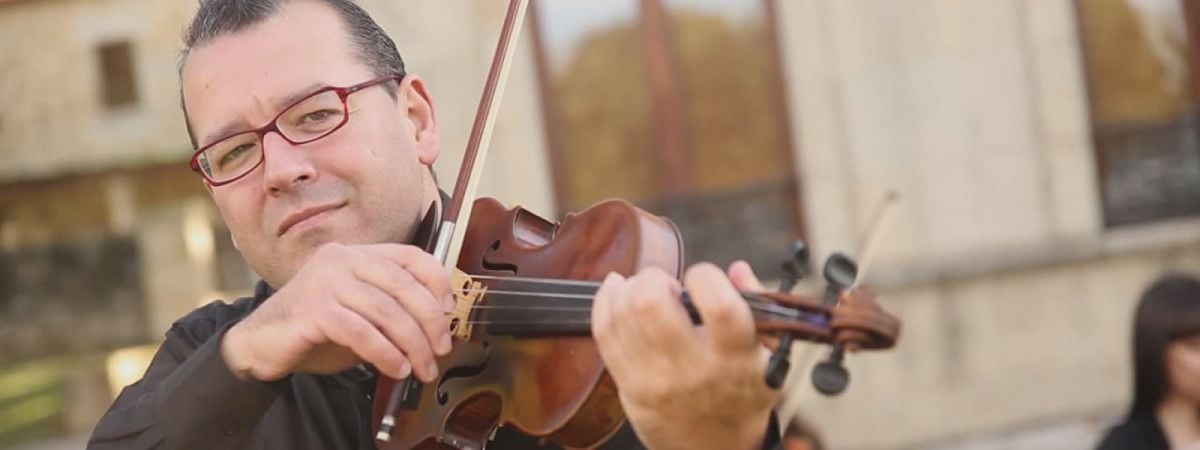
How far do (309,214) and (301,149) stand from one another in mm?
86

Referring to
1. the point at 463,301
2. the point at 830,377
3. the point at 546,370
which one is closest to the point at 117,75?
the point at 463,301

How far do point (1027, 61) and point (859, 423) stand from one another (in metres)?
1.99

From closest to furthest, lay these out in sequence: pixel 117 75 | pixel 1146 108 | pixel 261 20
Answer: pixel 261 20, pixel 1146 108, pixel 117 75

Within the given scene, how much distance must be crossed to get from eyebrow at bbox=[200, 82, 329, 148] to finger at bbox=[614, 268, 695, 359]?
2.19ft

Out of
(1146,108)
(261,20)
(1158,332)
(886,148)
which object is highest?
(261,20)

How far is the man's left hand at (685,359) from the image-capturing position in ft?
5.10

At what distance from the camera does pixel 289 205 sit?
6.77ft

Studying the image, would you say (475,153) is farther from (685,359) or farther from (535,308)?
(685,359)

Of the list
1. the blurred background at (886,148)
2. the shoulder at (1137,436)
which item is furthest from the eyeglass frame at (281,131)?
the blurred background at (886,148)

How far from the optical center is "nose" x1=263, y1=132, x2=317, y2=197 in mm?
2059

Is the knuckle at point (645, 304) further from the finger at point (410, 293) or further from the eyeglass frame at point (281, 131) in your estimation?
the eyeglass frame at point (281, 131)

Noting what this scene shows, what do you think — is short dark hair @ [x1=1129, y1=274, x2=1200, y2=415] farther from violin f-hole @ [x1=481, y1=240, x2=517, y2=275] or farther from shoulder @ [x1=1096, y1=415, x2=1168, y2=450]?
violin f-hole @ [x1=481, y1=240, x2=517, y2=275]

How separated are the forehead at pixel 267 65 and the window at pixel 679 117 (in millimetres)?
6534

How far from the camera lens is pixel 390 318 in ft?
5.69
